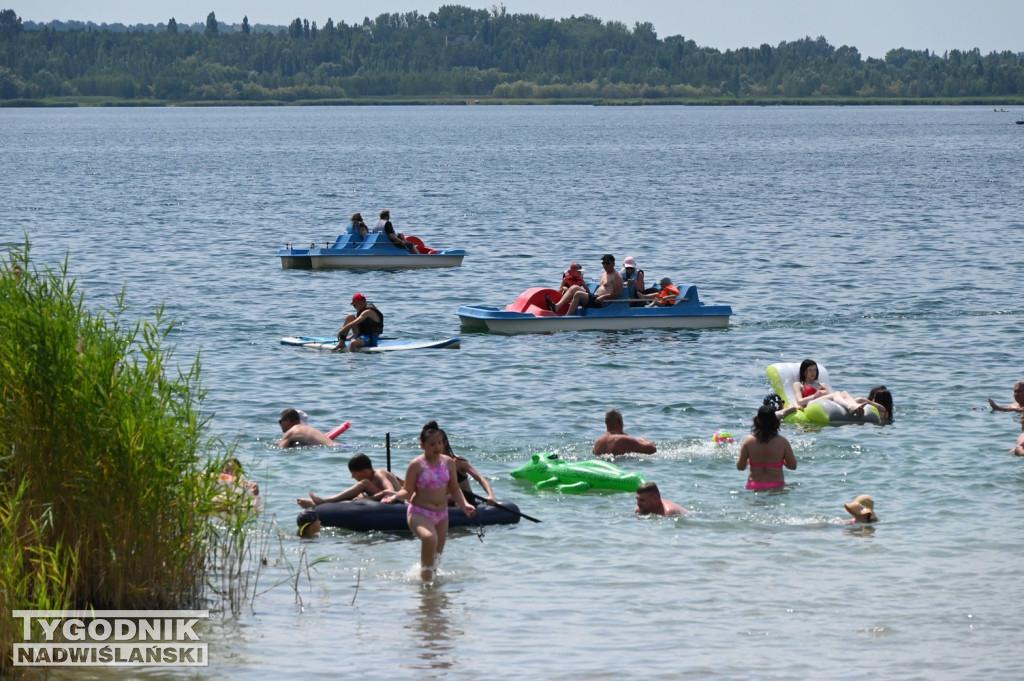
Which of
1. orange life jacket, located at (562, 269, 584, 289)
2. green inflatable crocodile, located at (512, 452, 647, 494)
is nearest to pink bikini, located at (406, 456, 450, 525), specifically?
green inflatable crocodile, located at (512, 452, 647, 494)

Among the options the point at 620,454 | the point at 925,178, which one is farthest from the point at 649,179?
the point at 620,454

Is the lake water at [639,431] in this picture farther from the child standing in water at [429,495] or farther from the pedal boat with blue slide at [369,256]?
the pedal boat with blue slide at [369,256]

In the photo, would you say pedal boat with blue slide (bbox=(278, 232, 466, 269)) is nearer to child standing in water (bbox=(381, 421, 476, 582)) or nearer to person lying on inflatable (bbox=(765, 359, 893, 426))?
person lying on inflatable (bbox=(765, 359, 893, 426))

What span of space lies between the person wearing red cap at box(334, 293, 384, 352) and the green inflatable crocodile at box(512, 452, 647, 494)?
959 centimetres

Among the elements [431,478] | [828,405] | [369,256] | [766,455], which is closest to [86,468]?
[431,478]

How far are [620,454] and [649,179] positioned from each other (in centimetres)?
6833

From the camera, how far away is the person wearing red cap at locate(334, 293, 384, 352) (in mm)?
26281

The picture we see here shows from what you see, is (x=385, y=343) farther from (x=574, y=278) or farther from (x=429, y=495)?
(x=429, y=495)

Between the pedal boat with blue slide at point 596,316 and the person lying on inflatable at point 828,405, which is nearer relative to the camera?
the person lying on inflatable at point 828,405

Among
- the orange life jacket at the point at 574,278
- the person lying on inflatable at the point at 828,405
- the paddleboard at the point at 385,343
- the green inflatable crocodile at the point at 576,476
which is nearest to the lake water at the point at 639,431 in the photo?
the green inflatable crocodile at the point at 576,476

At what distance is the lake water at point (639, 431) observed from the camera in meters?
12.1

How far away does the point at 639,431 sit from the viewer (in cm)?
2042

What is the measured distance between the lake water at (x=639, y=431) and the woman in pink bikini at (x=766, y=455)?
0.98 ft

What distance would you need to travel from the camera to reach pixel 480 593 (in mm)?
13320
